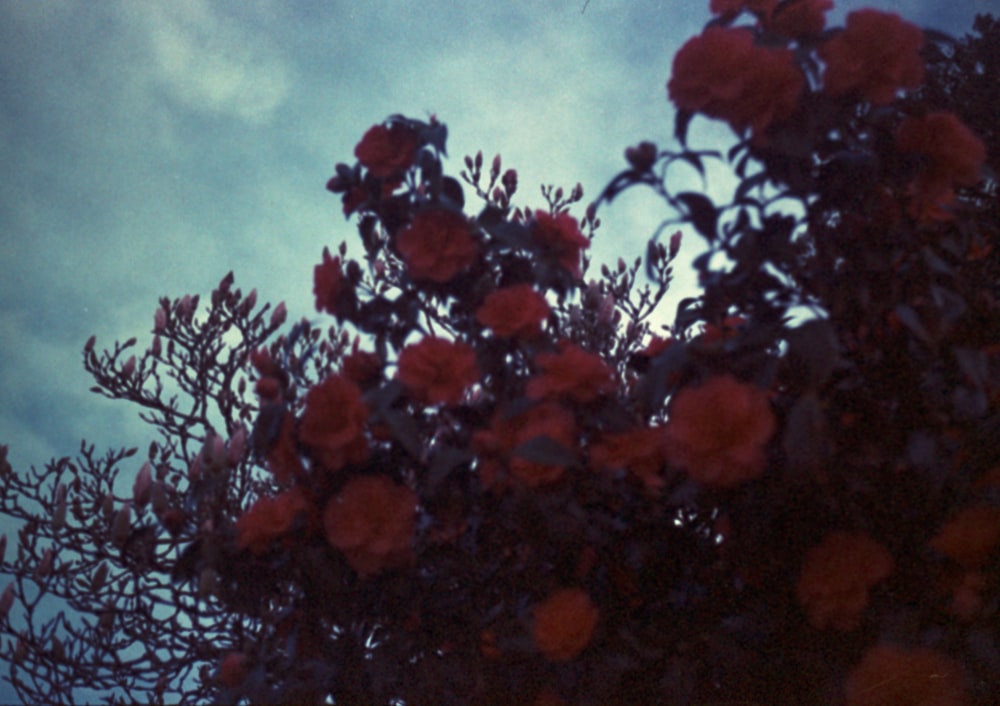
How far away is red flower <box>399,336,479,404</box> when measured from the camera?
1329mm

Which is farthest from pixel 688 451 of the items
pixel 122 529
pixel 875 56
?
pixel 122 529

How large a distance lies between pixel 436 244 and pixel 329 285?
24cm

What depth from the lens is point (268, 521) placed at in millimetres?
1354

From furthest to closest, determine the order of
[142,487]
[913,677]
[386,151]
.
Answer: [142,487]
[386,151]
[913,677]

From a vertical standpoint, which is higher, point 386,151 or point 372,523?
point 386,151

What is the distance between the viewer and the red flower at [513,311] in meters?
1.35

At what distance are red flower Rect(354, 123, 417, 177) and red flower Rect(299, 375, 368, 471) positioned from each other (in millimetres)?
401

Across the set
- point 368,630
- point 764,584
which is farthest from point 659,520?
point 368,630

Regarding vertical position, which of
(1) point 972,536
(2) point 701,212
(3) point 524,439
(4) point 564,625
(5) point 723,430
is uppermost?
(2) point 701,212

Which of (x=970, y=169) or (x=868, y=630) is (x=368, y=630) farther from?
(x=970, y=169)

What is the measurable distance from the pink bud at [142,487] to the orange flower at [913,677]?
1400mm

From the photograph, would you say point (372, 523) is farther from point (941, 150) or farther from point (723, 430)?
point (941, 150)

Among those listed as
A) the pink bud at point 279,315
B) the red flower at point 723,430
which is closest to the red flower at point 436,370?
the red flower at point 723,430

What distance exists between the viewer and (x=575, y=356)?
1277 millimetres
